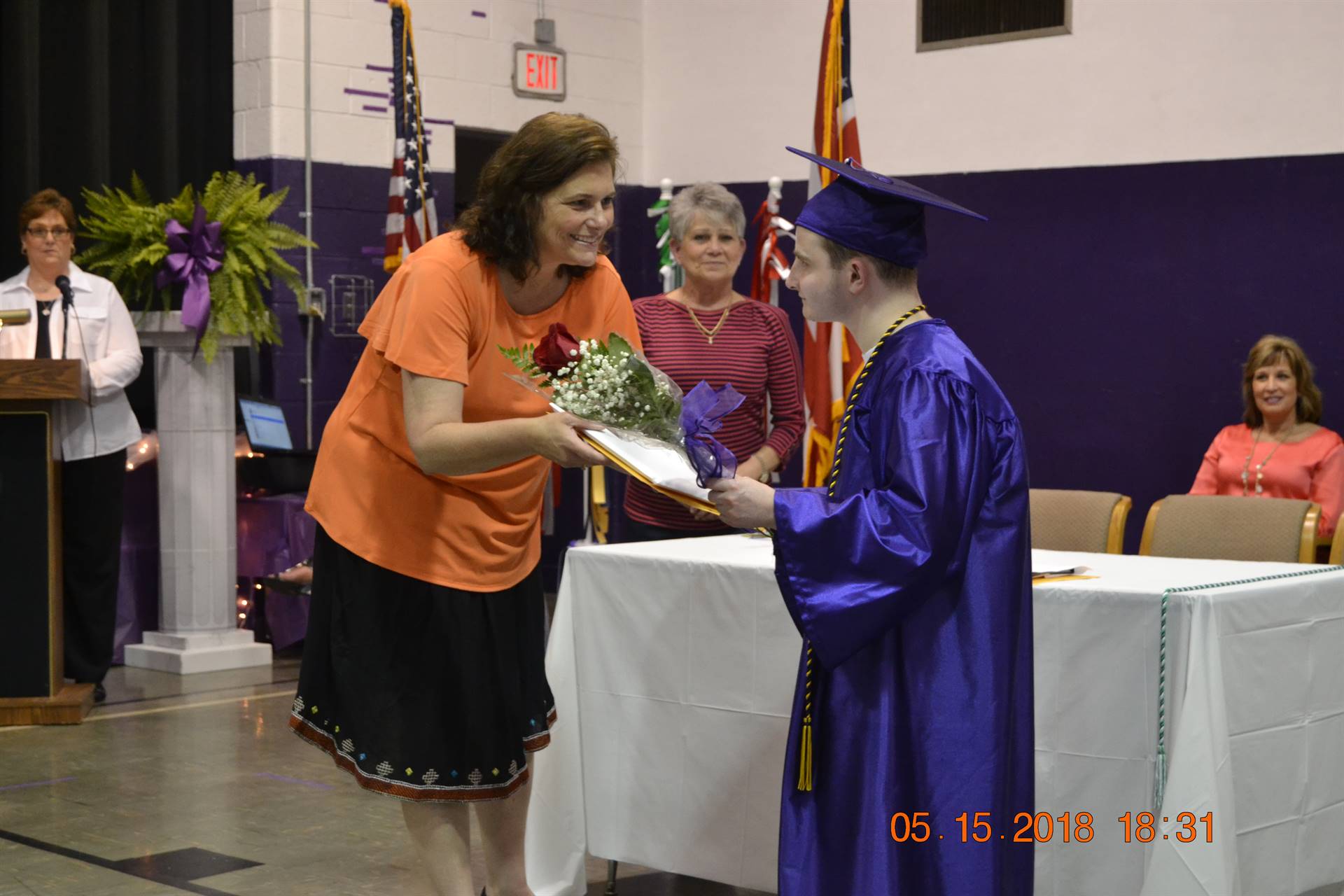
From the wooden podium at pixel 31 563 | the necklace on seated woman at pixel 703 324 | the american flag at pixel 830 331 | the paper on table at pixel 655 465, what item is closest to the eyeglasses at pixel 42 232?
the wooden podium at pixel 31 563

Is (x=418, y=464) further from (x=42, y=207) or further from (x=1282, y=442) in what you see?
(x=1282, y=442)

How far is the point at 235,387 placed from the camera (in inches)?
284

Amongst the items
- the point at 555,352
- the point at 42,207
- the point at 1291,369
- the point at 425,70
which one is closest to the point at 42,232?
the point at 42,207

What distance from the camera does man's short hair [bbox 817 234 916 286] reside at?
7.40ft

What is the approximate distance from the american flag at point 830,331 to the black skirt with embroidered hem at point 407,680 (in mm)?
2556

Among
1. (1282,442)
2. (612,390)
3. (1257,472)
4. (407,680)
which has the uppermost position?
(612,390)

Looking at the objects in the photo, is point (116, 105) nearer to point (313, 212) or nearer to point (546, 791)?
point (313, 212)

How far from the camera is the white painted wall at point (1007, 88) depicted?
6336 millimetres

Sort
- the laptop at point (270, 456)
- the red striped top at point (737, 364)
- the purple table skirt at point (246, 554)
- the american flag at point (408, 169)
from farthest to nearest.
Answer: the laptop at point (270, 456) → the purple table skirt at point (246, 554) → the american flag at point (408, 169) → the red striped top at point (737, 364)

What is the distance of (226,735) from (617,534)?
11.2 ft

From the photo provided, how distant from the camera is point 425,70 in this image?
302 inches

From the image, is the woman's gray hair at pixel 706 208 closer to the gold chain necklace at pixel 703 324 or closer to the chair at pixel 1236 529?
the gold chain necklace at pixel 703 324

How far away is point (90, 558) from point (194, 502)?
550 millimetres

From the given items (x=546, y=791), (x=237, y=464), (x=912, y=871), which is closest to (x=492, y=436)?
(x=912, y=871)
